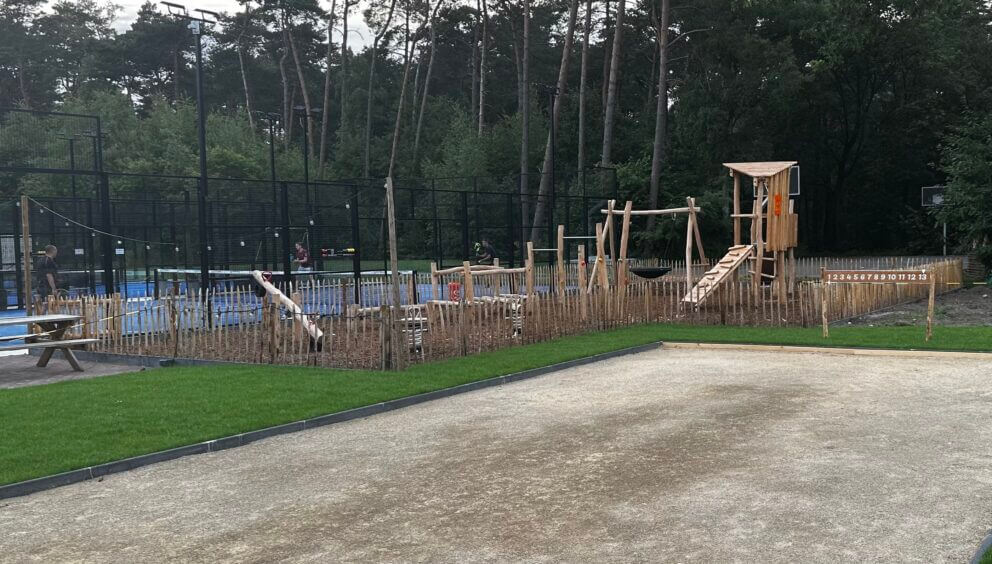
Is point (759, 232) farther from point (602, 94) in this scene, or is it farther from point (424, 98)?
point (424, 98)

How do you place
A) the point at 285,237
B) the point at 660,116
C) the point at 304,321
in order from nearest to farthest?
the point at 304,321
the point at 285,237
the point at 660,116

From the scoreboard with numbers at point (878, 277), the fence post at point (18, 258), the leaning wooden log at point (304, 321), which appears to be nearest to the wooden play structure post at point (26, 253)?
the leaning wooden log at point (304, 321)

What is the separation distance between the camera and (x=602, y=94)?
51344mm

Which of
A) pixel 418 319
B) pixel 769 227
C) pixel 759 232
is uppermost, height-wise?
pixel 769 227

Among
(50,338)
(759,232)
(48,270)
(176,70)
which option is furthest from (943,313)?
(176,70)

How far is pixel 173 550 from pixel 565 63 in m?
35.0

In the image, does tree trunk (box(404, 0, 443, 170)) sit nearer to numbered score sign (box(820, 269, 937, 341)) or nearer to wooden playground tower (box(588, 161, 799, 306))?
wooden playground tower (box(588, 161, 799, 306))

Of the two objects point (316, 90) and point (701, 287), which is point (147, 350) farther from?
point (316, 90)

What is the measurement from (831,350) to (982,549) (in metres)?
9.82

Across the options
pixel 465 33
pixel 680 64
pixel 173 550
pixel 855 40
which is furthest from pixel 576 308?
pixel 465 33

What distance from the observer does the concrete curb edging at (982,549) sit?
16.8ft

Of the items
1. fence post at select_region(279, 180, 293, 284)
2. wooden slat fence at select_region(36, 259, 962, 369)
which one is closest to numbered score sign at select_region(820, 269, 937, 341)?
wooden slat fence at select_region(36, 259, 962, 369)

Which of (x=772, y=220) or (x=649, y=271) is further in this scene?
(x=649, y=271)

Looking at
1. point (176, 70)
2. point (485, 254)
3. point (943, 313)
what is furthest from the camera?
point (176, 70)
